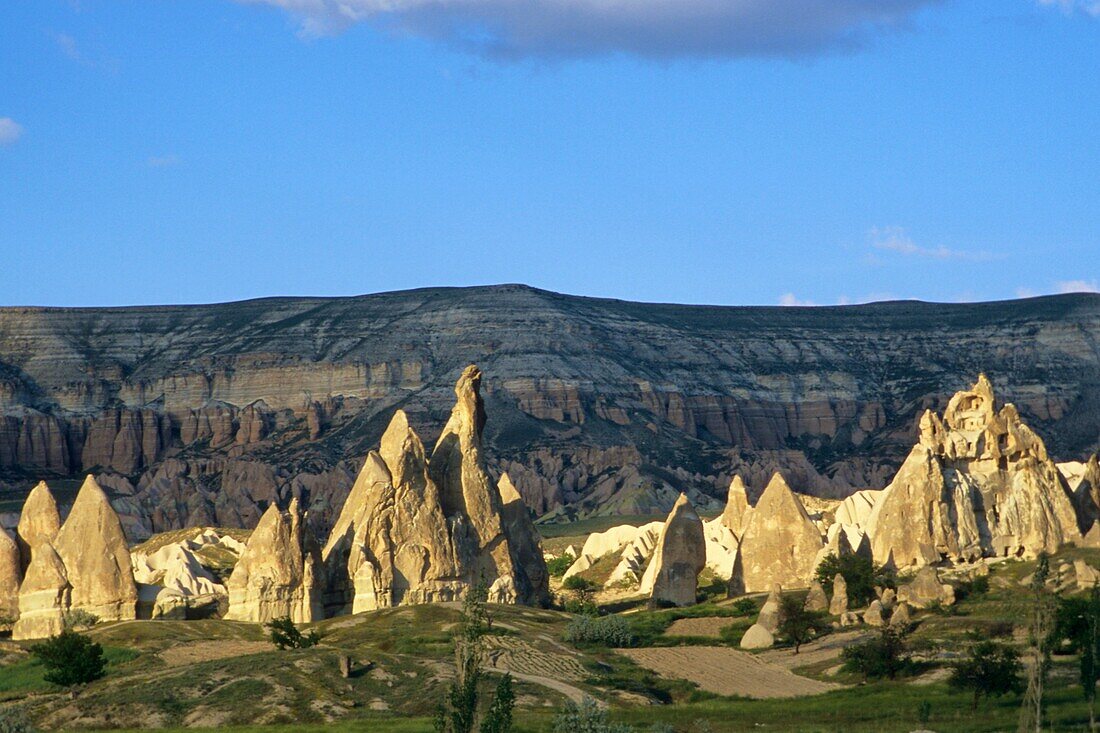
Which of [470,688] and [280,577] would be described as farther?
[280,577]

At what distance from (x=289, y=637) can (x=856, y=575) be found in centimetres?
2208

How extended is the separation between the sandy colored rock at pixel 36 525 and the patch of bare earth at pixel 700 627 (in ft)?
79.5

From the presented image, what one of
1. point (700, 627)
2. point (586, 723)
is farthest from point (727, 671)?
point (586, 723)

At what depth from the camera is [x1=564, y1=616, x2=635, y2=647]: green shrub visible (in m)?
71.1

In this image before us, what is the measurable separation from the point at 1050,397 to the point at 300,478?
7347 cm

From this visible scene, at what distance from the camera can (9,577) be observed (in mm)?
78875

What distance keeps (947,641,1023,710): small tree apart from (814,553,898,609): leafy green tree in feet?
50.1

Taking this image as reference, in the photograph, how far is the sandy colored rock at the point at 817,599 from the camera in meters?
75.7

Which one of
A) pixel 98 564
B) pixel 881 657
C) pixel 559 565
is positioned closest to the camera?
pixel 881 657

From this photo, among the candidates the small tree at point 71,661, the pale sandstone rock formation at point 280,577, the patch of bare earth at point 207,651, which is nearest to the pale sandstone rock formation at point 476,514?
the pale sandstone rock formation at point 280,577

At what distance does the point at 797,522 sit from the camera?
86125mm

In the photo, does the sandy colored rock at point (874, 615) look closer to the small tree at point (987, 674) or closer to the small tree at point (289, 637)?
the small tree at point (987, 674)

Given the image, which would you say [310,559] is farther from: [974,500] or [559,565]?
[559,565]

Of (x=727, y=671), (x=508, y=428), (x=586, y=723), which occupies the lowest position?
(x=727, y=671)
